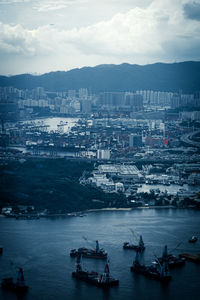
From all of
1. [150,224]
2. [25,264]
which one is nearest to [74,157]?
[150,224]

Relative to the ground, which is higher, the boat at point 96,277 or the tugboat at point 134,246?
the tugboat at point 134,246

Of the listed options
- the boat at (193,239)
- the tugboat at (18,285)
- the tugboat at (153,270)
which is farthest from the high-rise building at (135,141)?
the tugboat at (18,285)

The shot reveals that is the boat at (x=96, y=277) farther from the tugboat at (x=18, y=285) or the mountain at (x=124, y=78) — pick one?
the mountain at (x=124, y=78)

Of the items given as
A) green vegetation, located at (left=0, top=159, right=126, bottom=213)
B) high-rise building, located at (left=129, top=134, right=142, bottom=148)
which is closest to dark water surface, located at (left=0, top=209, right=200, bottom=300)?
green vegetation, located at (left=0, top=159, right=126, bottom=213)

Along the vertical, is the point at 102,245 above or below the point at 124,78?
below

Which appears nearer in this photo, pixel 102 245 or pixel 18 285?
pixel 18 285

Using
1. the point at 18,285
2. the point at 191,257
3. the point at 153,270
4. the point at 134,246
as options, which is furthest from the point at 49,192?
the point at 18,285

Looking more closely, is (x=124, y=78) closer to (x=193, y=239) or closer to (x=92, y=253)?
(x=193, y=239)
